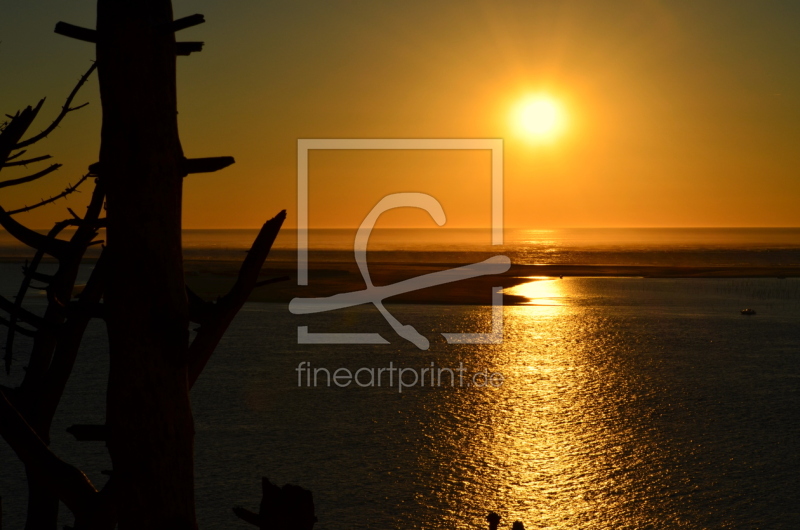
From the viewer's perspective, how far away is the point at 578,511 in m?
14.2

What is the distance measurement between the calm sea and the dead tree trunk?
10.4m

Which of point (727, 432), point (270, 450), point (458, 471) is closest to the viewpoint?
point (458, 471)

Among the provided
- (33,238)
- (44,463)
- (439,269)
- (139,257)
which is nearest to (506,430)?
(33,238)

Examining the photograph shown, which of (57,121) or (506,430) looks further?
(506,430)

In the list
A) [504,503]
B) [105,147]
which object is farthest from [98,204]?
[504,503]

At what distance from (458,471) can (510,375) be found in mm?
10006

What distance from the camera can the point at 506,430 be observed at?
19250 millimetres

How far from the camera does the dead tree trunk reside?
3590 millimetres

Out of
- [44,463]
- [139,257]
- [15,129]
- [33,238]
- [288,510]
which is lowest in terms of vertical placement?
[288,510]

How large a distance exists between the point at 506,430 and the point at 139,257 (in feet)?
54.6

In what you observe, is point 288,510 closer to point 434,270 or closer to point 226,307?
point 226,307

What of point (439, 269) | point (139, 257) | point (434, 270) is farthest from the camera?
point (439, 269)

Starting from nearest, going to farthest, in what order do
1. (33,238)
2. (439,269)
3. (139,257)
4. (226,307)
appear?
(139,257) → (226,307) → (33,238) → (439,269)

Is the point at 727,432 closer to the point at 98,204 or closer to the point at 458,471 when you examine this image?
the point at 458,471
